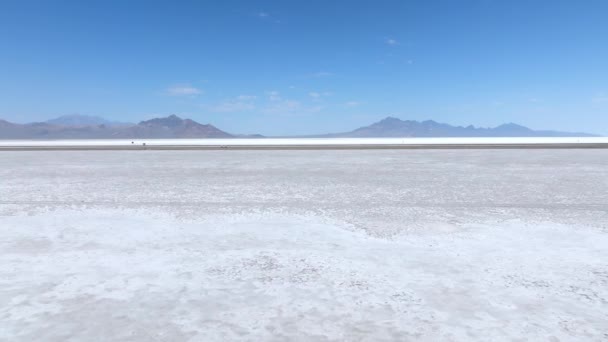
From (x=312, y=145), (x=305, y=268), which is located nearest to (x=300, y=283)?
(x=305, y=268)

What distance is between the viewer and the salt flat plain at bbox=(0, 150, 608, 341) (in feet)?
9.18

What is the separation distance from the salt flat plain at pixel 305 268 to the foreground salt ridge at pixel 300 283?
15 millimetres

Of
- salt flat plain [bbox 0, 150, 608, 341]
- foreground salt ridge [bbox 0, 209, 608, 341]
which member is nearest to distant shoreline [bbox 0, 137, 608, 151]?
salt flat plain [bbox 0, 150, 608, 341]

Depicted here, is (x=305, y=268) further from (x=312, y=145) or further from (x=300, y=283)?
(x=312, y=145)

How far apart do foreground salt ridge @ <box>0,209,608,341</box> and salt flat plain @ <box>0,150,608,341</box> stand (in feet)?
0.05

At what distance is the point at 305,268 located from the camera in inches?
156

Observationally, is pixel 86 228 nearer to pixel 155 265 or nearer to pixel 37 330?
pixel 155 265

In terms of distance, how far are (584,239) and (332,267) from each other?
3205mm

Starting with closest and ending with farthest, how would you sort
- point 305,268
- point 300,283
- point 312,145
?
point 300,283 < point 305,268 < point 312,145

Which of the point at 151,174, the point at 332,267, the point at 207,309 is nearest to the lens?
the point at 207,309

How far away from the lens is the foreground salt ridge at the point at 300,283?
9.07 ft

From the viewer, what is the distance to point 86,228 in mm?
5641

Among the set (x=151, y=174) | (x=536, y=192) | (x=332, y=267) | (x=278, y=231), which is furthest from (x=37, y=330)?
(x=151, y=174)

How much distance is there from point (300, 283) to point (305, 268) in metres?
0.39
